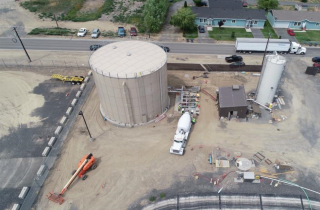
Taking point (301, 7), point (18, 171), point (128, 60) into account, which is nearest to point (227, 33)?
point (301, 7)

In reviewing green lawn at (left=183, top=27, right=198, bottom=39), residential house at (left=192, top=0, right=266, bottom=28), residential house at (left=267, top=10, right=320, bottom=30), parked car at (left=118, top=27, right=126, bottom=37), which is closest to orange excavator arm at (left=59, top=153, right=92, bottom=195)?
parked car at (left=118, top=27, right=126, bottom=37)

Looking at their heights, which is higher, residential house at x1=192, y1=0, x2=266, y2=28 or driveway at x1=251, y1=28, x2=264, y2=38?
residential house at x1=192, y1=0, x2=266, y2=28

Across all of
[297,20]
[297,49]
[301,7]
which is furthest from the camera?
[301,7]

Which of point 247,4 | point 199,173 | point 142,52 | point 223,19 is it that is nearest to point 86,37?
point 142,52

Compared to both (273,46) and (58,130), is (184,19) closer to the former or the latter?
(273,46)

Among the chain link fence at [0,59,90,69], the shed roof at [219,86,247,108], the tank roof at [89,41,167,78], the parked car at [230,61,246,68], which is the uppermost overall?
the tank roof at [89,41,167,78]

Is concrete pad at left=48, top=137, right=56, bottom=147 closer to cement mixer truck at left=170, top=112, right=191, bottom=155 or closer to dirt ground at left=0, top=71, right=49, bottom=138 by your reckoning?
dirt ground at left=0, top=71, right=49, bottom=138

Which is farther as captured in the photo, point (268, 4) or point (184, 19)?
point (268, 4)
